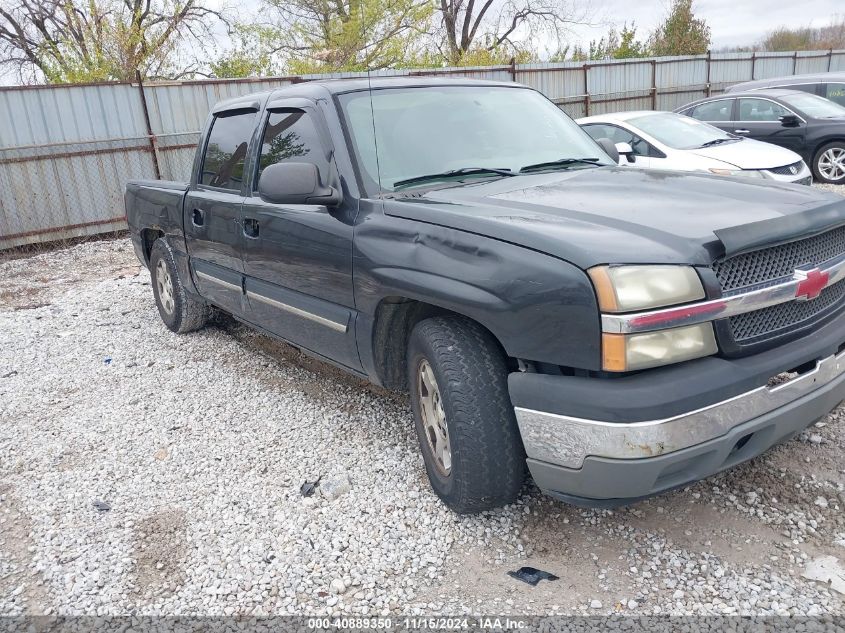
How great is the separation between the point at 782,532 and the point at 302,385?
9.54ft

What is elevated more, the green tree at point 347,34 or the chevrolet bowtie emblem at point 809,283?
the green tree at point 347,34

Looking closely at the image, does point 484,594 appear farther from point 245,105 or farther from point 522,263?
point 245,105

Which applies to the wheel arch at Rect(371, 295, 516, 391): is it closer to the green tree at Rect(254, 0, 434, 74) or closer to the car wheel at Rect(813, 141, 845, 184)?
the car wheel at Rect(813, 141, 845, 184)

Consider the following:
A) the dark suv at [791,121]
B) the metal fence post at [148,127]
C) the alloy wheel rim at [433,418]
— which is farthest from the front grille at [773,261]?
the metal fence post at [148,127]

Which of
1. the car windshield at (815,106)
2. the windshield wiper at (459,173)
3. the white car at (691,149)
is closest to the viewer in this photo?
the windshield wiper at (459,173)

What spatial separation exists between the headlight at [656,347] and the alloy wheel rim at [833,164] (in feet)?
33.8

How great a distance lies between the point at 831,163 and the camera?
35.2ft

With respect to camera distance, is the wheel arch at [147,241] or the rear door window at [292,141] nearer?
the rear door window at [292,141]

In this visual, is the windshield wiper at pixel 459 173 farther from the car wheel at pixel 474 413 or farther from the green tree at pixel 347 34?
the green tree at pixel 347 34

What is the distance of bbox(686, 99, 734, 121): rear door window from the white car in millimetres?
2825

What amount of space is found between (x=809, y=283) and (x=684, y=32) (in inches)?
1109

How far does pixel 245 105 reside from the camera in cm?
436

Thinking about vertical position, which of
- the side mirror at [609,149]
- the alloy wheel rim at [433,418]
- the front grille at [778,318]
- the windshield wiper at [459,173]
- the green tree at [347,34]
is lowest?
the alloy wheel rim at [433,418]

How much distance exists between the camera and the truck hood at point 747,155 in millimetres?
8227
